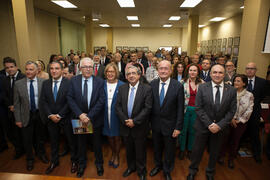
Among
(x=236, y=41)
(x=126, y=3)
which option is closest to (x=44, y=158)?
(x=126, y=3)

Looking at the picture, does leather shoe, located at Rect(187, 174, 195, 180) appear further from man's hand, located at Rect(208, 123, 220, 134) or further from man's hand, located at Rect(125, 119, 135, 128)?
man's hand, located at Rect(125, 119, 135, 128)

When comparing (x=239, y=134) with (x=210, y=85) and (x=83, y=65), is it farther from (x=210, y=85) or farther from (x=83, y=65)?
(x=83, y=65)

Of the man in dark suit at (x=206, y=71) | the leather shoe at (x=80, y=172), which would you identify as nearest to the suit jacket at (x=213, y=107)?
the man in dark suit at (x=206, y=71)

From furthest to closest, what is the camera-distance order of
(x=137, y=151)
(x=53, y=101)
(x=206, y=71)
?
(x=206, y=71)
(x=53, y=101)
(x=137, y=151)

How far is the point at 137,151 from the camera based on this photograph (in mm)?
2496

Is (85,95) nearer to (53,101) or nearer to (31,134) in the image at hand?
(53,101)

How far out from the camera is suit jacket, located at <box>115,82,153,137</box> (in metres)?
2.36

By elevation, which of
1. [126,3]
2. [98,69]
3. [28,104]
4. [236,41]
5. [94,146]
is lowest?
[94,146]

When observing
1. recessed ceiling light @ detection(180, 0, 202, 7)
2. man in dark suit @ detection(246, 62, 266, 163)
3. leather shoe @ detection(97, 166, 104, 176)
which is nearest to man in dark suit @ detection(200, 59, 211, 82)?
man in dark suit @ detection(246, 62, 266, 163)

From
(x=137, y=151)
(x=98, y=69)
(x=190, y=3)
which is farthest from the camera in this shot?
(x=190, y=3)

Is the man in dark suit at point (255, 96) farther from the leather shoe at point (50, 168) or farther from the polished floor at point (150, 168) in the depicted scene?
the leather shoe at point (50, 168)

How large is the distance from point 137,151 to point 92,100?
1.00 m

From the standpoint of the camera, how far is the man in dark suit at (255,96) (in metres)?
3.05

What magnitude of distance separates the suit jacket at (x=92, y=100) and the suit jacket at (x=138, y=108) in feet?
0.94
